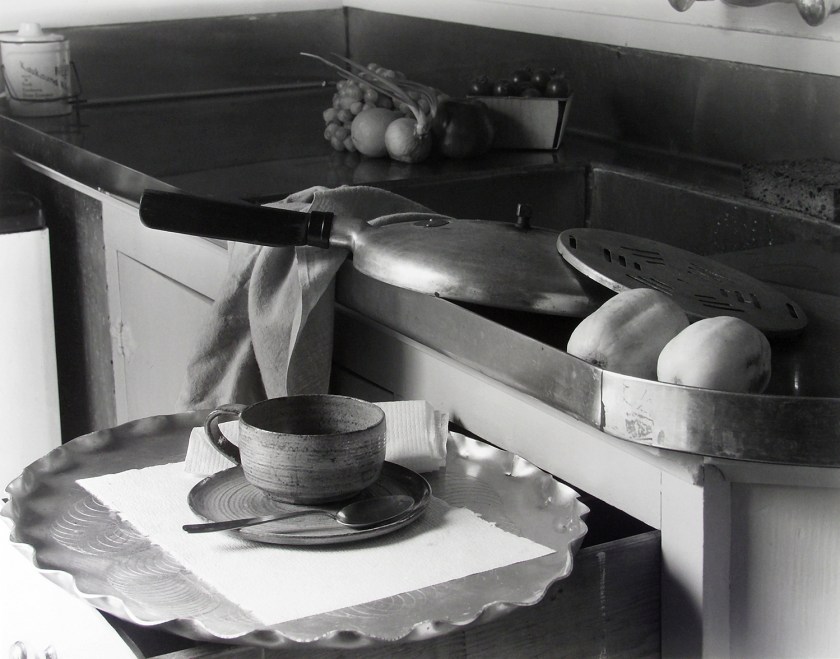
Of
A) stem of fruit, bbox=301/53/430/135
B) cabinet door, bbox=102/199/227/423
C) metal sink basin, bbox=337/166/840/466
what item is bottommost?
cabinet door, bbox=102/199/227/423

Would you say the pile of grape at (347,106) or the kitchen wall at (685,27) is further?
the pile of grape at (347,106)

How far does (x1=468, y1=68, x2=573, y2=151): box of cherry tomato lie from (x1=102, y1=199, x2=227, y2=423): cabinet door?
0.57m

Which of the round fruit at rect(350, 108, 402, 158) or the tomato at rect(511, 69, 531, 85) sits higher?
the tomato at rect(511, 69, 531, 85)

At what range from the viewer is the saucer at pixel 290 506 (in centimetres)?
82

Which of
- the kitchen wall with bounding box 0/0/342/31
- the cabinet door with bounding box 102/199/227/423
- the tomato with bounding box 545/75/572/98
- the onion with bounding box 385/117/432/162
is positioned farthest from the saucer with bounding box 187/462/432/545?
the kitchen wall with bounding box 0/0/342/31

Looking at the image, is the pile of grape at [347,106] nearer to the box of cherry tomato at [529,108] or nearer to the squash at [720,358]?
the box of cherry tomato at [529,108]

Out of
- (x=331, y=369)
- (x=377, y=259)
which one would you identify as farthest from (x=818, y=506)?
(x=331, y=369)

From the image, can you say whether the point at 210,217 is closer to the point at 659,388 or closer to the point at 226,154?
the point at 659,388

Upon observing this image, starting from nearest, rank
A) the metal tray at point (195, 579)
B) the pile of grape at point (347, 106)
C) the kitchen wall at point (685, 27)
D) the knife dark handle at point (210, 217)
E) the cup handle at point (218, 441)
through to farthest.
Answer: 1. the metal tray at point (195, 579)
2. the cup handle at point (218, 441)
3. the knife dark handle at point (210, 217)
4. the kitchen wall at point (685, 27)
5. the pile of grape at point (347, 106)

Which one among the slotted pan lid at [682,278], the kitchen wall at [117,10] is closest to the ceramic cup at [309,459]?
the slotted pan lid at [682,278]

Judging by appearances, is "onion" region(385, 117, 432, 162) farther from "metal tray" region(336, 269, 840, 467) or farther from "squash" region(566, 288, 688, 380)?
"squash" region(566, 288, 688, 380)

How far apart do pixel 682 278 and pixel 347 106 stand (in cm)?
103

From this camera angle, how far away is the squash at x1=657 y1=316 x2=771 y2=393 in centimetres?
84

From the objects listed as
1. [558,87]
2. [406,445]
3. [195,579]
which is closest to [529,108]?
[558,87]
